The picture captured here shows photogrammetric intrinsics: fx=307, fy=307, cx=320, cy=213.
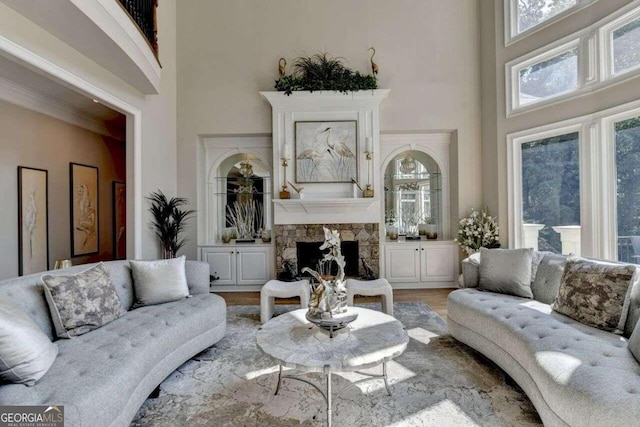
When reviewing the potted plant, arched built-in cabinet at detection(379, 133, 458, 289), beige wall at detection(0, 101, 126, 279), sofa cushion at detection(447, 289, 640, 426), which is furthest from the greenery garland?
sofa cushion at detection(447, 289, 640, 426)

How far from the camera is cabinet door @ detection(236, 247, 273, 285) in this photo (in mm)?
5074

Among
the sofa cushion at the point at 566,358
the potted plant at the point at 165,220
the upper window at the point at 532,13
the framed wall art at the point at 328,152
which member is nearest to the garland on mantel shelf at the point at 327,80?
the framed wall art at the point at 328,152

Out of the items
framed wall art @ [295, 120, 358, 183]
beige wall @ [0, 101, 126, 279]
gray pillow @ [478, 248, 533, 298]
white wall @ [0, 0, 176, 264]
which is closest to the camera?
white wall @ [0, 0, 176, 264]

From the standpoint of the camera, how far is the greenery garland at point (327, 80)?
473 centimetres

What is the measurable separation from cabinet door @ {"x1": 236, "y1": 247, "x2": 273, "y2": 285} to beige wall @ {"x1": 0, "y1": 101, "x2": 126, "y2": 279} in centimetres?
252

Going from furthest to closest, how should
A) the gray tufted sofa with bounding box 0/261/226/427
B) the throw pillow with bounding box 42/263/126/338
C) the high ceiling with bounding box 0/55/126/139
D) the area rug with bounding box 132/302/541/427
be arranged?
the high ceiling with bounding box 0/55/126/139 → the throw pillow with bounding box 42/263/126/338 → the area rug with bounding box 132/302/541/427 → the gray tufted sofa with bounding box 0/261/226/427

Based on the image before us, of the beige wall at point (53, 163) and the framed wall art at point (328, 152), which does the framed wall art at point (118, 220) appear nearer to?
the beige wall at point (53, 163)

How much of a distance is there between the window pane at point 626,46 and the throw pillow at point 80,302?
5.30 m

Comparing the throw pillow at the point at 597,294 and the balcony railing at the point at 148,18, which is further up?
the balcony railing at the point at 148,18

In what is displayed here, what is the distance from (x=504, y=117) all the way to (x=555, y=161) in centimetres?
100

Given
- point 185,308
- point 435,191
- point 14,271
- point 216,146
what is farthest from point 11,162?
point 435,191

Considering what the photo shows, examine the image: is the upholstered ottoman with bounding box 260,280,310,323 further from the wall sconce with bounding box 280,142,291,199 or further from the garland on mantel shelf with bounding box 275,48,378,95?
the garland on mantel shelf with bounding box 275,48,378,95

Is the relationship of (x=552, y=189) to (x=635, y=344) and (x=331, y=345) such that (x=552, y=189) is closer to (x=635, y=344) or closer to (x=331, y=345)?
(x=635, y=344)
